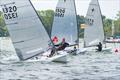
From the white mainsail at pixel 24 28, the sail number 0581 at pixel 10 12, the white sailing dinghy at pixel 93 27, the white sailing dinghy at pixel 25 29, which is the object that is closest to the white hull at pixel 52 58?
the white sailing dinghy at pixel 25 29

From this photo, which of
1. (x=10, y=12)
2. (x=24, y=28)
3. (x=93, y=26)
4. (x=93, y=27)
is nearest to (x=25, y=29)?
(x=24, y=28)

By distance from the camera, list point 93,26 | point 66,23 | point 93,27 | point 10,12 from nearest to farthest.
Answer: point 10,12 → point 66,23 → point 93,27 → point 93,26

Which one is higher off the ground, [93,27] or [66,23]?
[66,23]

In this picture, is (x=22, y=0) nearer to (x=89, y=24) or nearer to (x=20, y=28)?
(x=20, y=28)

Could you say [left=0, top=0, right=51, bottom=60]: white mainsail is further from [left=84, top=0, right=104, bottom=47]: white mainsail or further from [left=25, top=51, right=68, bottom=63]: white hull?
[left=84, top=0, right=104, bottom=47]: white mainsail

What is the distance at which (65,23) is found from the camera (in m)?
45.2

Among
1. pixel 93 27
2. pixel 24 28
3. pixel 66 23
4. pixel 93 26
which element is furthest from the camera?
pixel 93 26

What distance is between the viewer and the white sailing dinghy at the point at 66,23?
145ft

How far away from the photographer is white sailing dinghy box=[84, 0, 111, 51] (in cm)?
4989

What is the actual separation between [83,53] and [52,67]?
16.9 meters

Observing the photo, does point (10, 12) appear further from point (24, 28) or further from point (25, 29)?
point (25, 29)

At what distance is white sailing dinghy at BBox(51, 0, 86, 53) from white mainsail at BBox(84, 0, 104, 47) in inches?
180

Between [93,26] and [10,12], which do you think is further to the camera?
[93,26]

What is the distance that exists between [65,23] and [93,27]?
6.14 m
